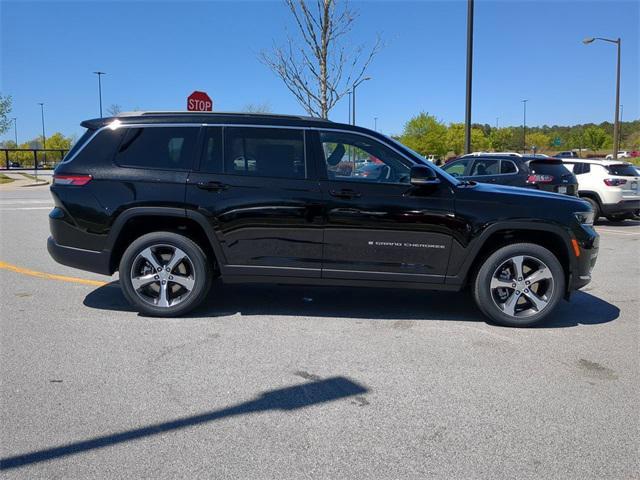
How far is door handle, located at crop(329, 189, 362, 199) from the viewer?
488cm

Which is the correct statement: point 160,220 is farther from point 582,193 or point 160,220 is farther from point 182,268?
point 582,193

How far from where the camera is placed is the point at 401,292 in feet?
20.6

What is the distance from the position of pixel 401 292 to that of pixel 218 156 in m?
2.67

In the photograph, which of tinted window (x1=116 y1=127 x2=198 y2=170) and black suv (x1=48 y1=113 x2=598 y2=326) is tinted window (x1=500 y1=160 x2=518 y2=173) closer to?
black suv (x1=48 y1=113 x2=598 y2=326)

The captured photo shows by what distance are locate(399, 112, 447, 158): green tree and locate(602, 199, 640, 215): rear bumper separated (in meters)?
53.1

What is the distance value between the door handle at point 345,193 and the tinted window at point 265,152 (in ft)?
1.25

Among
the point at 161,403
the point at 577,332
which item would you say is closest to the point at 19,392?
the point at 161,403

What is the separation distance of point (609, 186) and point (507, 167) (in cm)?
306

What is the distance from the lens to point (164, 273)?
5051 millimetres

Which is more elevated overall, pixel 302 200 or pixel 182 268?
pixel 302 200

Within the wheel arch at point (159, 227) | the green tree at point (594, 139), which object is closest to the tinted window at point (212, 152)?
the wheel arch at point (159, 227)

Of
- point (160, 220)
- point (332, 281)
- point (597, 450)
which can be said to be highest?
point (160, 220)

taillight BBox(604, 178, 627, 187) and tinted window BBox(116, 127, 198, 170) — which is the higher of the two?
tinted window BBox(116, 127, 198, 170)

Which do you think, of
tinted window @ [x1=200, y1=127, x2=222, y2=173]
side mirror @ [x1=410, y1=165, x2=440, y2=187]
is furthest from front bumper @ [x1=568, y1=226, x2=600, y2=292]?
tinted window @ [x1=200, y1=127, x2=222, y2=173]
